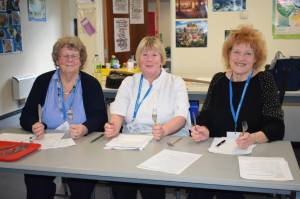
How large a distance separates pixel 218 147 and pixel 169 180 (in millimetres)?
438

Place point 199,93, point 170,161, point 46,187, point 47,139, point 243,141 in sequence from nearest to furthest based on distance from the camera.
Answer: point 170,161 < point 243,141 < point 47,139 < point 46,187 < point 199,93

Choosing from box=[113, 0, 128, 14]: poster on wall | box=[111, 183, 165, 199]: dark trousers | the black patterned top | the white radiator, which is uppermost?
box=[113, 0, 128, 14]: poster on wall

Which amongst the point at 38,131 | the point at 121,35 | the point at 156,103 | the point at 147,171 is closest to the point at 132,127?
the point at 156,103

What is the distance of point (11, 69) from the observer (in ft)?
17.9

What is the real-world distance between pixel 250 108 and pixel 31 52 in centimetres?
465

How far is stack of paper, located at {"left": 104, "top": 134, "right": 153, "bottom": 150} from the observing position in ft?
6.14

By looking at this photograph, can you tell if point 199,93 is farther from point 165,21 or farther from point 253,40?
point 165,21

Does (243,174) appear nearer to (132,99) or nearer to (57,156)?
(57,156)

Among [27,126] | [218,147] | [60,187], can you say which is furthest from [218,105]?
[60,187]

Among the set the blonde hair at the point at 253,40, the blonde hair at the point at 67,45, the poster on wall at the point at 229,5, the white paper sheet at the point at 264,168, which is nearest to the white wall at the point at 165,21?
the poster on wall at the point at 229,5

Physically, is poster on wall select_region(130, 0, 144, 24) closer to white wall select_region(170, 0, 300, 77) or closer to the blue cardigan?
white wall select_region(170, 0, 300, 77)

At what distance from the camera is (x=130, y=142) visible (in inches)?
76.6

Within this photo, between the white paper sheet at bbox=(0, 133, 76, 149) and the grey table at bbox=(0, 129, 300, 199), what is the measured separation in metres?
0.06

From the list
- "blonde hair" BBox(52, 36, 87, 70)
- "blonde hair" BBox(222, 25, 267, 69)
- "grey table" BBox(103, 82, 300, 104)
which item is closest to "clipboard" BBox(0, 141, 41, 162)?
"blonde hair" BBox(52, 36, 87, 70)
